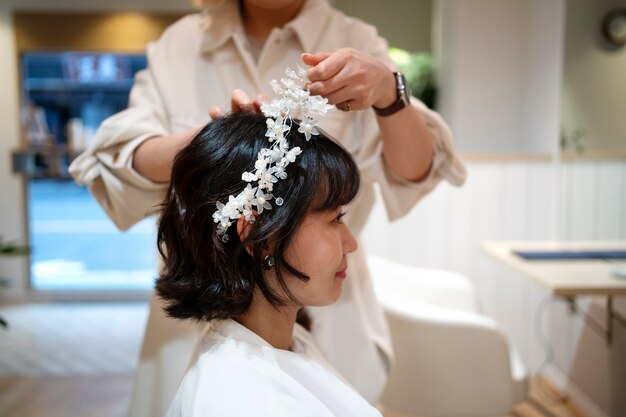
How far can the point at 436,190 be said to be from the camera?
3.17 metres

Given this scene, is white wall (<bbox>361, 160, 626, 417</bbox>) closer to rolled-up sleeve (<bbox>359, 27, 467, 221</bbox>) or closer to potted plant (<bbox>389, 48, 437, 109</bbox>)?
potted plant (<bbox>389, 48, 437, 109</bbox>)

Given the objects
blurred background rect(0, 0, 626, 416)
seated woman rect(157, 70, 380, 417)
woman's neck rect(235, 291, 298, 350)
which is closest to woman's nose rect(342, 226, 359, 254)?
seated woman rect(157, 70, 380, 417)

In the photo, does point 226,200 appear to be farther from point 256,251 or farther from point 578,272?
point 578,272

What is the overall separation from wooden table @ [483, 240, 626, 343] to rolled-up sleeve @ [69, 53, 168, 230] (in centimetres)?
127

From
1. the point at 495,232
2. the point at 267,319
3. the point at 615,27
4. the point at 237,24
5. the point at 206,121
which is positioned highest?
the point at 615,27

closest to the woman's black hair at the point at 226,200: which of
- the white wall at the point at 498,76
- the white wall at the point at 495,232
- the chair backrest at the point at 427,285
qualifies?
the chair backrest at the point at 427,285

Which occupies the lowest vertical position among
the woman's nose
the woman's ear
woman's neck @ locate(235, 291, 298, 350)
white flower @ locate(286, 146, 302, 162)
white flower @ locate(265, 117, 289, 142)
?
woman's neck @ locate(235, 291, 298, 350)

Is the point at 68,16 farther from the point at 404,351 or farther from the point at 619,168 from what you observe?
the point at 619,168

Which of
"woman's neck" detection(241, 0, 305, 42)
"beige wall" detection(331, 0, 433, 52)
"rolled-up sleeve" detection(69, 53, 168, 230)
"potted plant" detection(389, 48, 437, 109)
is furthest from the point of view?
"beige wall" detection(331, 0, 433, 52)

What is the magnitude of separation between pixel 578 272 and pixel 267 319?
1.38m

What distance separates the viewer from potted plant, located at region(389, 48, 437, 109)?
4.50 metres

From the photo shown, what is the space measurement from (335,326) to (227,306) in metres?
0.37

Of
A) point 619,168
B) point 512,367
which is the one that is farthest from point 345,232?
point 512,367

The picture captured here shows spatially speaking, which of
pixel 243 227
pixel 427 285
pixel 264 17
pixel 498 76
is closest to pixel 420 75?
pixel 498 76
